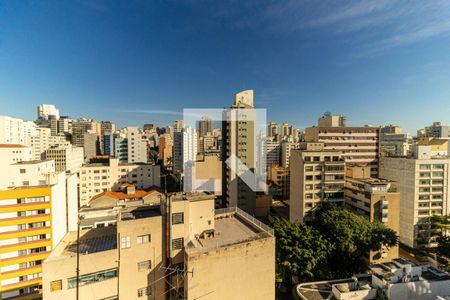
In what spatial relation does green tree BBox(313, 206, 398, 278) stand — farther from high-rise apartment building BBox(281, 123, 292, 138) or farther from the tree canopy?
high-rise apartment building BBox(281, 123, 292, 138)

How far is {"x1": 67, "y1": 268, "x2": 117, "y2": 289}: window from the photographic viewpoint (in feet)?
29.7

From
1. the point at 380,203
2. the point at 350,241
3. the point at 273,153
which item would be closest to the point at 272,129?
the point at 273,153

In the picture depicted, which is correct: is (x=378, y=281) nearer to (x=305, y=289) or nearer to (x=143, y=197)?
(x=305, y=289)

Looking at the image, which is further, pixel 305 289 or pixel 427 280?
pixel 305 289

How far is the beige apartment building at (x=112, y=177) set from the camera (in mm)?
40219

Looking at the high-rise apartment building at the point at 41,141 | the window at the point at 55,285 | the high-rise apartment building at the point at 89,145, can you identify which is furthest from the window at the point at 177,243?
the high-rise apartment building at the point at 89,145

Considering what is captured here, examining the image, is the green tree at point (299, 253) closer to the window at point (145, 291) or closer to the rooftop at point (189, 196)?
the rooftop at point (189, 196)

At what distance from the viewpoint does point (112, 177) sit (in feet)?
137

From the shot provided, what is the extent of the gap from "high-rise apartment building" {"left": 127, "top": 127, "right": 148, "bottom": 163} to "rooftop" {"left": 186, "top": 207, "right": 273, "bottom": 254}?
5187 cm

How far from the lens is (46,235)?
18.7 metres

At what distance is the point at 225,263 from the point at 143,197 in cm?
2752

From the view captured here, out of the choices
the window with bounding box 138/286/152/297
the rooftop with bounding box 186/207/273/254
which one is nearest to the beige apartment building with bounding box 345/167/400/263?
the rooftop with bounding box 186/207/273/254

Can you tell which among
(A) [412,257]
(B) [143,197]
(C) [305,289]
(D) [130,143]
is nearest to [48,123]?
(D) [130,143]

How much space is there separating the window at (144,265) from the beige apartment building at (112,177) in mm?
35576
